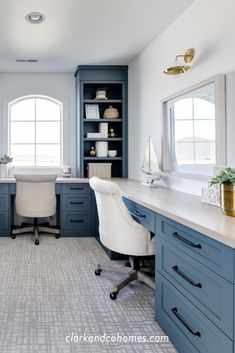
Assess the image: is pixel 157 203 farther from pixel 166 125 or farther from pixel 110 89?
pixel 110 89

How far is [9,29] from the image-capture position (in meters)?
3.32

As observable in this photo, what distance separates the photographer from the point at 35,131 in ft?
17.2

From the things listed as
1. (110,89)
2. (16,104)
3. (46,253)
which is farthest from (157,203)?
(16,104)

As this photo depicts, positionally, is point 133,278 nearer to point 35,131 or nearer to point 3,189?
point 3,189

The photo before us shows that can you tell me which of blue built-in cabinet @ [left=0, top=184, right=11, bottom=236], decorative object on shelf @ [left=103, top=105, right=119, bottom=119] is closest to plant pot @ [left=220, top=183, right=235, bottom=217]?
decorative object on shelf @ [left=103, top=105, right=119, bottom=119]

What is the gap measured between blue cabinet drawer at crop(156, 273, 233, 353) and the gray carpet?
0.36 feet

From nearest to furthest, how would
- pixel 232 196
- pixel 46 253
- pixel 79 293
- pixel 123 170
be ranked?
1. pixel 232 196
2. pixel 79 293
3. pixel 46 253
4. pixel 123 170

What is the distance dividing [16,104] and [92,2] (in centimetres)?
281

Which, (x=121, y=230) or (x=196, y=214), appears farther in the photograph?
(x=121, y=230)

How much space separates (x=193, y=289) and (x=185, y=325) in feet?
0.73

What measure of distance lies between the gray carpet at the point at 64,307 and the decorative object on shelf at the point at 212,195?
88cm

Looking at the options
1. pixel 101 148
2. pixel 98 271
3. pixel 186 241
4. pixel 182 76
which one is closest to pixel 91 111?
pixel 101 148

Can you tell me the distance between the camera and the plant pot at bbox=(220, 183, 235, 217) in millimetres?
1748

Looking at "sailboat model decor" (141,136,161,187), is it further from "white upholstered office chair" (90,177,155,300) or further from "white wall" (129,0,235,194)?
"white upholstered office chair" (90,177,155,300)
